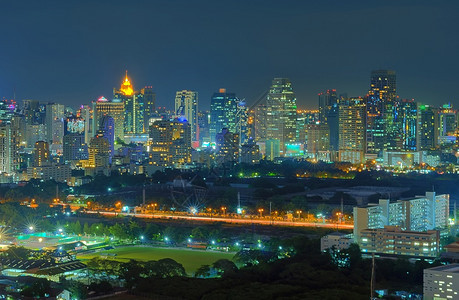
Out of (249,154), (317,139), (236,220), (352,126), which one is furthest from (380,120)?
(236,220)

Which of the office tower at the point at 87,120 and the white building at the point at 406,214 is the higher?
the office tower at the point at 87,120

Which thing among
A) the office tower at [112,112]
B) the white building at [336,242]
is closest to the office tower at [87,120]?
the office tower at [112,112]

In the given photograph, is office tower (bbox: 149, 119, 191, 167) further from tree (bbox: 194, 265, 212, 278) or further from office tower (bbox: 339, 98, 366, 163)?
tree (bbox: 194, 265, 212, 278)

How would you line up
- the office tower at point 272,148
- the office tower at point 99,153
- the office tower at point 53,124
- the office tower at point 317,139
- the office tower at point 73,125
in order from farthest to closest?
the office tower at point 53,124
the office tower at point 317,139
the office tower at point 272,148
the office tower at point 73,125
the office tower at point 99,153

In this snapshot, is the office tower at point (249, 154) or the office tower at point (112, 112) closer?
the office tower at point (249, 154)

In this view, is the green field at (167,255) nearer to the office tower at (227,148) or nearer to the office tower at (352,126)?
the office tower at (227,148)

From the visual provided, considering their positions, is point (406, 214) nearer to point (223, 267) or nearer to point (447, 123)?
point (223, 267)

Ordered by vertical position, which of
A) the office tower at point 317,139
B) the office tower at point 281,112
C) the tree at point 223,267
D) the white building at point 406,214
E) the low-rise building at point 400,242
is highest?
the office tower at point 281,112
